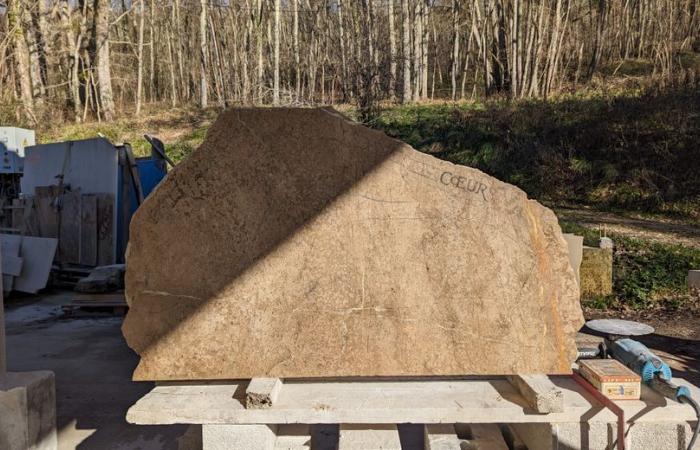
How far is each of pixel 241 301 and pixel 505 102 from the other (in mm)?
12906

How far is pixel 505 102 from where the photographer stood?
14242 millimetres

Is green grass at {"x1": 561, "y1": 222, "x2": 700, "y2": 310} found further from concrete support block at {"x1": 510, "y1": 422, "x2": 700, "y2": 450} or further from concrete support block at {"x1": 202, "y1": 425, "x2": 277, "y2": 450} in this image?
concrete support block at {"x1": 202, "y1": 425, "x2": 277, "y2": 450}

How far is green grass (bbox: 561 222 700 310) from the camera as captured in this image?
6.85 meters

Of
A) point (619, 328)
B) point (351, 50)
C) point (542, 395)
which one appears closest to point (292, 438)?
point (542, 395)

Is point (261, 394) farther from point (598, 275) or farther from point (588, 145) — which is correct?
point (588, 145)

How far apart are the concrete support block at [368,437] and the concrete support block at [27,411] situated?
1666 mm

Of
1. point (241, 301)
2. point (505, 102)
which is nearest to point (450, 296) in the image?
point (241, 301)

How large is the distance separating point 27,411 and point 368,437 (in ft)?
5.92

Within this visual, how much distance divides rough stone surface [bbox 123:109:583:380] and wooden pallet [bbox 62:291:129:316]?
198 inches

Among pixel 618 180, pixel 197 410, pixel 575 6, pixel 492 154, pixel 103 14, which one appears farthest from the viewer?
pixel 575 6

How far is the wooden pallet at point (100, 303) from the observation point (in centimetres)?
730

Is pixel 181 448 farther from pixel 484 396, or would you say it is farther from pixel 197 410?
pixel 484 396

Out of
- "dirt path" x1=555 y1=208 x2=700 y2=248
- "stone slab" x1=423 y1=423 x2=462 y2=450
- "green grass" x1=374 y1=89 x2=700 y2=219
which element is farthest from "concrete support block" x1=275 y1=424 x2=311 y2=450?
"green grass" x1=374 y1=89 x2=700 y2=219

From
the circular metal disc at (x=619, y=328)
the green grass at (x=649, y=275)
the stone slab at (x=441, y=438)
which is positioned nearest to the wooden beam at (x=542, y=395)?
the stone slab at (x=441, y=438)
